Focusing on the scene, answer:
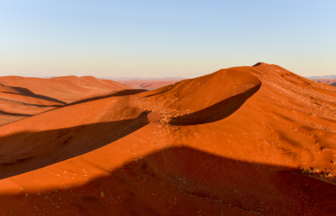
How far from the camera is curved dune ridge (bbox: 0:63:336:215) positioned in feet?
19.2

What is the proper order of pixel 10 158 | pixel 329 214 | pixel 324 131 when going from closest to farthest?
pixel 329 214 < pixel 324 131 < pixel 10 158

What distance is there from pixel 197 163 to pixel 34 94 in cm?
4368

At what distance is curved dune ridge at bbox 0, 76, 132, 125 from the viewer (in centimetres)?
2617

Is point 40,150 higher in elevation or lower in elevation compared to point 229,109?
lower

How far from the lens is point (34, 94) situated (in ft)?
135

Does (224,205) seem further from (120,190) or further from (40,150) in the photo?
(40,150)

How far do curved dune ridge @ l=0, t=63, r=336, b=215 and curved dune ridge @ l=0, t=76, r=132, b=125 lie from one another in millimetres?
15481

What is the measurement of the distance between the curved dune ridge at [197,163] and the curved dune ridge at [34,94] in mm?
15481

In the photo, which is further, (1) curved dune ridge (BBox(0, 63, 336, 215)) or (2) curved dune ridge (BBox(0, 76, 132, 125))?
(2) curved dune ridge (BBox(0, 76, 132, 125))

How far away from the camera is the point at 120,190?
624 cm

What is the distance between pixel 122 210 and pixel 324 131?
31.3 feet

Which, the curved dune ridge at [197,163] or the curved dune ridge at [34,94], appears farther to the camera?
the curved dune ridge at [34,94]

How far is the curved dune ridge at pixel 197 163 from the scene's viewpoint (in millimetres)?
5852

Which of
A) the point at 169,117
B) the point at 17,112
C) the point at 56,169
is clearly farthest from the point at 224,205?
the point at 17,112
